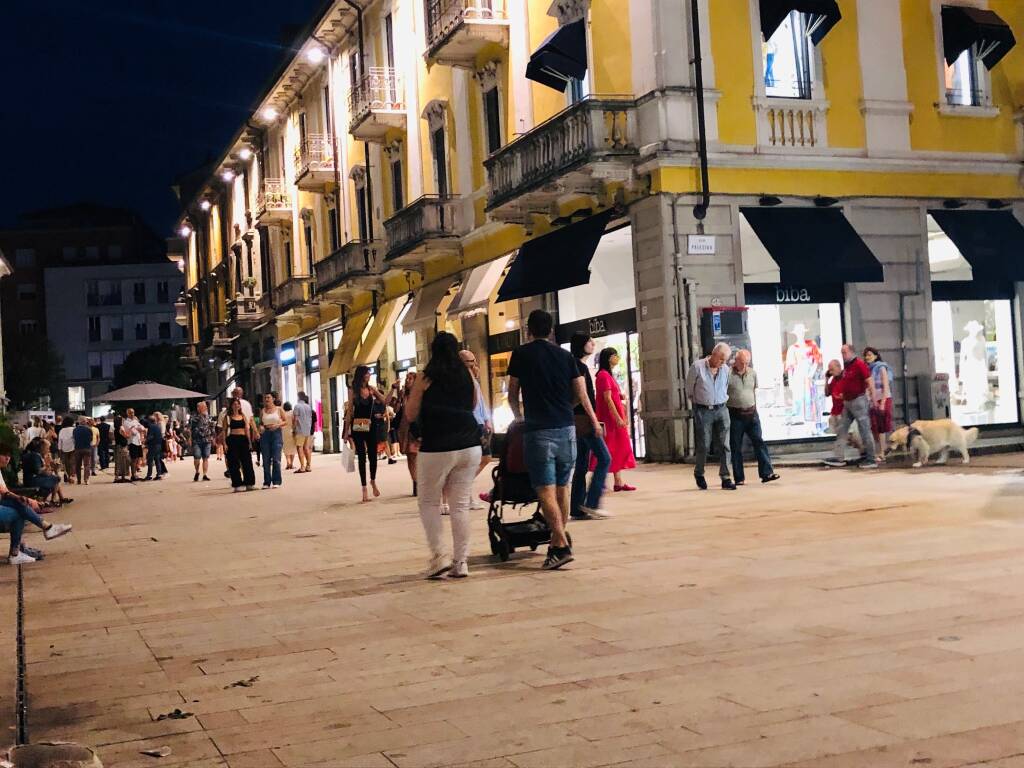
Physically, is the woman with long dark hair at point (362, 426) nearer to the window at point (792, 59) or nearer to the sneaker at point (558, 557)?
the sneaker at point (558, 557)

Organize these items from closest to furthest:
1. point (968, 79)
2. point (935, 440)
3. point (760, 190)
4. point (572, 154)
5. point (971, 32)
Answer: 1. point (935, 440)
2. point (760, 190)
3. point (572, 154)
4. point (971, 32)
5. point (968, 79)

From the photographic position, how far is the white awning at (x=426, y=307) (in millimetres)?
30312

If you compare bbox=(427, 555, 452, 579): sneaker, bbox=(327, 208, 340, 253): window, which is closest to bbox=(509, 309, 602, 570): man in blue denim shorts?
bbox=(427, 555, 452, 579): sneaker

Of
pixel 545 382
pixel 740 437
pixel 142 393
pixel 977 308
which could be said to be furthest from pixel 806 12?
pixel 142 393

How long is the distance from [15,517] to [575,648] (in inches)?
283

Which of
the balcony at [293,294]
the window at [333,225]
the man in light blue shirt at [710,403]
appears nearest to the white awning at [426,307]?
the window at [333,225]

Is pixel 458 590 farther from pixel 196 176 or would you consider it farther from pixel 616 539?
pixel 196 176

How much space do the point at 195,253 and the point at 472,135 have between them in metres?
47.5

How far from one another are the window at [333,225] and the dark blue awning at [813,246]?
→ 72.7 feet

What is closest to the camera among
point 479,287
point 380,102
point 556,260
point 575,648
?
point 575,648

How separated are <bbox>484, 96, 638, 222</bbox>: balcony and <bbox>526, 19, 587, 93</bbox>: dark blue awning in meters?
1.22

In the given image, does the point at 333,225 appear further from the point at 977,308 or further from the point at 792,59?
the point at 977,308

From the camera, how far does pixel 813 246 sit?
20844 millimetres

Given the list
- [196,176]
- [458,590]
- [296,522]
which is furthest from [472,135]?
[196,176]
